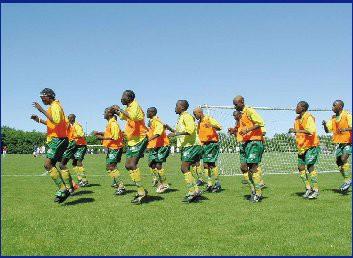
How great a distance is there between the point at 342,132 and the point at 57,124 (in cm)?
782

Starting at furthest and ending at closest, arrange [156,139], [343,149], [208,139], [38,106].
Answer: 1. [156,139]
2. [208,139]
3. [343,149]
4. [38,106]

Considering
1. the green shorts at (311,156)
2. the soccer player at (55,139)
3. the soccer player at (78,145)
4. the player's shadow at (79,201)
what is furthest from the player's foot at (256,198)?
the soccer player at (78,145)

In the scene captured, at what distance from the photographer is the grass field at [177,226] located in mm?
6172

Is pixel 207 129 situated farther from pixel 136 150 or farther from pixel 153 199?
pixel 136 150

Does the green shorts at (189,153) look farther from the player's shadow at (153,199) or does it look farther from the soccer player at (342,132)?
the soccer player at (342,132)

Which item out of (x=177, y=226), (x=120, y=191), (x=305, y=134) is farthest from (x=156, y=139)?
(x=177, y=226)

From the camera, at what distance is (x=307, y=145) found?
440 inches

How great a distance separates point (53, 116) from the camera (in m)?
10.0

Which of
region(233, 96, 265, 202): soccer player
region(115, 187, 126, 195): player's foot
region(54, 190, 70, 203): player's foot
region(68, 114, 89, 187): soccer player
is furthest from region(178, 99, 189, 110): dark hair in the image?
region(68, 114, 89, 187): soccer player

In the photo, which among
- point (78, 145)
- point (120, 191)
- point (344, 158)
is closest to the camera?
point (120, 191)

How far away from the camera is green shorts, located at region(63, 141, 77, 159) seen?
46.3ft

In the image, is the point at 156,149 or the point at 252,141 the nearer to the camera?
the point at 252,141

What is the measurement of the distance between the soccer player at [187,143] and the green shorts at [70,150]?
475 cm

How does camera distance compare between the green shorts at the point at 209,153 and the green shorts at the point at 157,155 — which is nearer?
the green shorts at the point at 209,153
